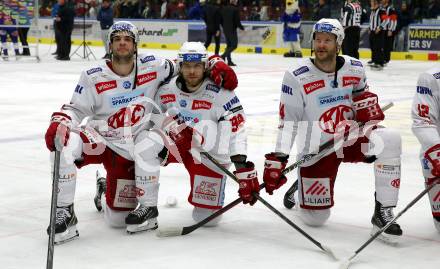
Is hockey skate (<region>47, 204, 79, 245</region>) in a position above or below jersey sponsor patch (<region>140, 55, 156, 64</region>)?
below

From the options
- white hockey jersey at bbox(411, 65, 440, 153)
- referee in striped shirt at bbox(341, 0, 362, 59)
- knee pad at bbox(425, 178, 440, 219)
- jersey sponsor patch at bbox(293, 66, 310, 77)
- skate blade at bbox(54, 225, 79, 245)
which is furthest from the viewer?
referee in striped shirt at bbox(341, 0, 362, 59)

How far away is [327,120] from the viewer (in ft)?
14.2

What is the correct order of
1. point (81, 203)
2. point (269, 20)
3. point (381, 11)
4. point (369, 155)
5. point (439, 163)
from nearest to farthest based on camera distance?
point (439, 163)
point (369, 155)
point (81, 203)
point (381, 11)
point (269, 20)

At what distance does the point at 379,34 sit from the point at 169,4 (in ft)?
28.6

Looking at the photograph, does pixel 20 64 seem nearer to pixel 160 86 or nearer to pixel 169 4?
pixel 169 4

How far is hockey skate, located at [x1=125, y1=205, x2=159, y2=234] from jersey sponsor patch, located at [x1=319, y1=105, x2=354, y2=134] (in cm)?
104

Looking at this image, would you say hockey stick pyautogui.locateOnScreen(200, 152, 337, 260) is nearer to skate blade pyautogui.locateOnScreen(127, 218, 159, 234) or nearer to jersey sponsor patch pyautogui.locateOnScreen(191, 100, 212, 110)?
jersey sponsor patch pyautogui.locateOnScreen(191, 100, 212, 110)

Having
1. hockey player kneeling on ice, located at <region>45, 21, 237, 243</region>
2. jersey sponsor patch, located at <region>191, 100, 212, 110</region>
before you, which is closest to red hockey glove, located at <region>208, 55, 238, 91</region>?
hockey player kneeling on ice, located at <region>45, 21, 237, 243</region>

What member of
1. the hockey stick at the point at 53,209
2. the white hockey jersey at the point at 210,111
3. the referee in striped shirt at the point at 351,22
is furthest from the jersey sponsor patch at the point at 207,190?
the referee in striped shirt at the point at 351,22

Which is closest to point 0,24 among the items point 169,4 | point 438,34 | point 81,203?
point 169,4

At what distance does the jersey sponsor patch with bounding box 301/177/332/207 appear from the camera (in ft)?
14.1

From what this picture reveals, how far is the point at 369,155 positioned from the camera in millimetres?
4121

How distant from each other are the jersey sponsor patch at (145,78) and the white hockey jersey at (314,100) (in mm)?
716

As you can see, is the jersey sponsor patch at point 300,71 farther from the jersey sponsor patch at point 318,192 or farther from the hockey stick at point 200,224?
the jersey sponsor patch at point 318,192
